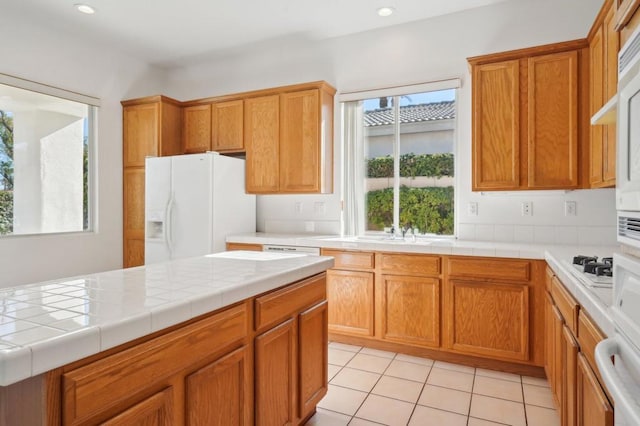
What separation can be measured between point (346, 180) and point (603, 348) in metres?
3.04

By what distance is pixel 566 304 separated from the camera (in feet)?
5.54

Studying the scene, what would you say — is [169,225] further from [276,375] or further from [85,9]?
[276,375]

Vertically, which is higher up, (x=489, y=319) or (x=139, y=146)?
(x=139, y=146)

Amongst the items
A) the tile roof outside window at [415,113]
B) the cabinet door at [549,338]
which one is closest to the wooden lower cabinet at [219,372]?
the cabinet door at [549,338]

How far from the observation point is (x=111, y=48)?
402cm

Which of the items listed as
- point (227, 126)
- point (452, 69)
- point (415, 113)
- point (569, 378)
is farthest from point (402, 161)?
A: point (569, 378)

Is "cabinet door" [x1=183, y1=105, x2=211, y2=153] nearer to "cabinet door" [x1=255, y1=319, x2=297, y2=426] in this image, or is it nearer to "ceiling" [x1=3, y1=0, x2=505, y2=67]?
"ceiling" [x1=3, y1=0, x2=505, y2=67]

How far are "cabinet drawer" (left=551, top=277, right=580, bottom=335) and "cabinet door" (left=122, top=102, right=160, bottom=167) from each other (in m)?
3.79

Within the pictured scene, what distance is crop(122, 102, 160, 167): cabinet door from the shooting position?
4.04m

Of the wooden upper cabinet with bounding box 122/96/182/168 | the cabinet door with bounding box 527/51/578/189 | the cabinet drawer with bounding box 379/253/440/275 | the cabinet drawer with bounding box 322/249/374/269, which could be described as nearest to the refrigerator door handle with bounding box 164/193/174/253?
the wooden upper cabinet with bounding box 122/96/182/168

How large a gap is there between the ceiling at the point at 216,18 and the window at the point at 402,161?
0.72m

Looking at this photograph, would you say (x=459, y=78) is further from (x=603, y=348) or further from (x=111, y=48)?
(x=111, y=48)

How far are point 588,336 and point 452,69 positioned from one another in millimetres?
2707

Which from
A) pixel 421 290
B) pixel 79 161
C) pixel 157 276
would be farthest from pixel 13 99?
pixel 421 290
